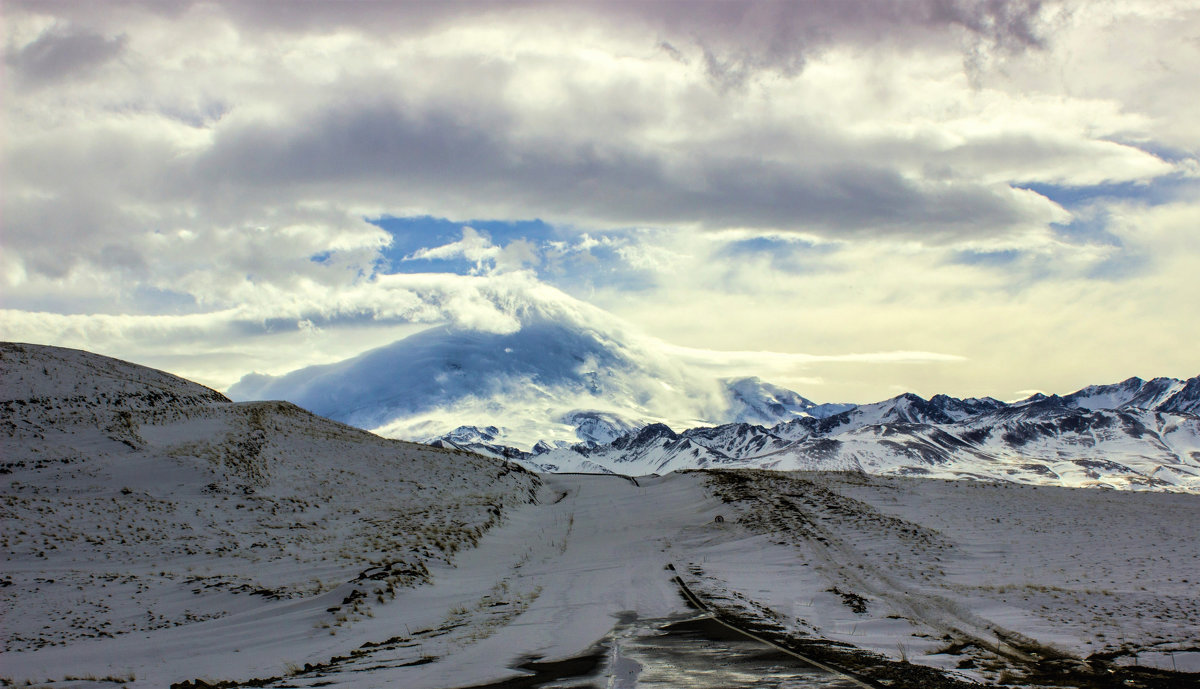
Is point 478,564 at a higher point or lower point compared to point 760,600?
lower

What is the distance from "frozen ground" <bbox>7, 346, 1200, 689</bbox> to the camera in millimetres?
14586

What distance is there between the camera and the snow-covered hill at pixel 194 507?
68.9ft

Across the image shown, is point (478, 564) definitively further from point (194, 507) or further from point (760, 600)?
point (194, 507)

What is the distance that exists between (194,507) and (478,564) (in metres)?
14.6

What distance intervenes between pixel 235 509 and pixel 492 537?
12.2 metres

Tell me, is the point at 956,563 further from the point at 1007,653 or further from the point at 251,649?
the point at 251,649

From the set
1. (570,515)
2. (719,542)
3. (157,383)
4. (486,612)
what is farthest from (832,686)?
(157,383)

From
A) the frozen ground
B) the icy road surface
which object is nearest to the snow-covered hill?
the frozen ground

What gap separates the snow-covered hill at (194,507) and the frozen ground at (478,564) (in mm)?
156

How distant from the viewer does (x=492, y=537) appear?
1382 inches

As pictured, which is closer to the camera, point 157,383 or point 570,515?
point 570,515

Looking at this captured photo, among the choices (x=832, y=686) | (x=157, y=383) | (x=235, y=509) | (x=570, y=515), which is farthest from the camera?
(x=157, y=383)

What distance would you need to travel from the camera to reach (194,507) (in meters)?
33.8

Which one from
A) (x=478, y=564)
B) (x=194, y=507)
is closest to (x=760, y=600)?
(x=478, y=564)
